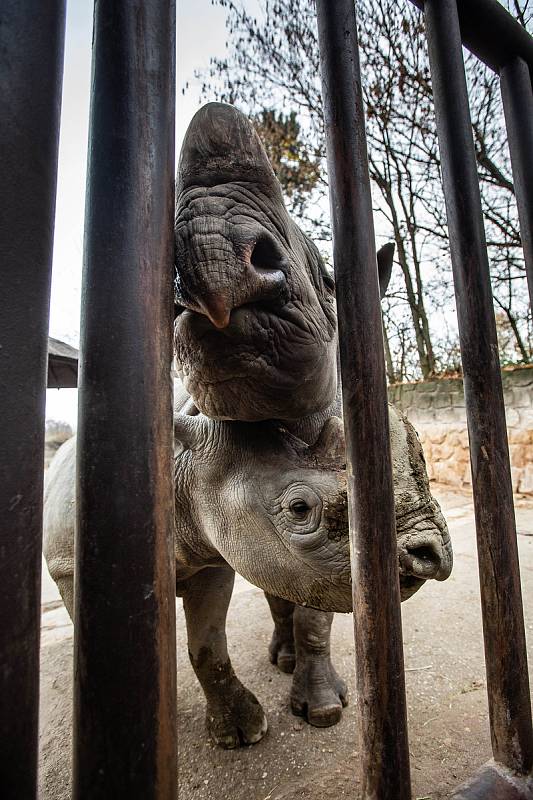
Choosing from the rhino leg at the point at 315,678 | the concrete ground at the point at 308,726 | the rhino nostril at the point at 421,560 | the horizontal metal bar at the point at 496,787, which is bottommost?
the concrete ground at the point at 308,726

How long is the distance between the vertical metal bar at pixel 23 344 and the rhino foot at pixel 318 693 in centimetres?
172

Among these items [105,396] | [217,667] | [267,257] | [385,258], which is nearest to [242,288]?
[267,257]

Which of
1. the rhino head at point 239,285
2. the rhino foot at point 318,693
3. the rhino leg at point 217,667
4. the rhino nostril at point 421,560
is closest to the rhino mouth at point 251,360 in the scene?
the rhino head at point 239,285

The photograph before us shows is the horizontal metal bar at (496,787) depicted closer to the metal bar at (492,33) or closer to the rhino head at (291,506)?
the rhino head at (291,506)

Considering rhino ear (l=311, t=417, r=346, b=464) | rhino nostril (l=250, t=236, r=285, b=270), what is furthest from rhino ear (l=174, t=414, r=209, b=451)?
rhino nostril (l=250, t=236, r=285, b=270)

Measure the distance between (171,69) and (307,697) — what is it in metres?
2.20

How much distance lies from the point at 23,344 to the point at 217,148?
0.65 metres

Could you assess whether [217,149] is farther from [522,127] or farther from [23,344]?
[522,127]

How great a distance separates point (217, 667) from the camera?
1.93 m

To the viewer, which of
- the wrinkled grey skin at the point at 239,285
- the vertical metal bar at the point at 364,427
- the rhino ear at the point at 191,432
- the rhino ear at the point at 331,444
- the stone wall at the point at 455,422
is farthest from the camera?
the stone wall at the point at 455,422

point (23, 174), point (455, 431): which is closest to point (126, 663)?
point (23, 174)

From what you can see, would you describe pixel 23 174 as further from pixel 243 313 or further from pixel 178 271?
→ pixel 243 313

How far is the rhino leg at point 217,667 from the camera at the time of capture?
183 cm

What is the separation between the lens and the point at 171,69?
71 cm
